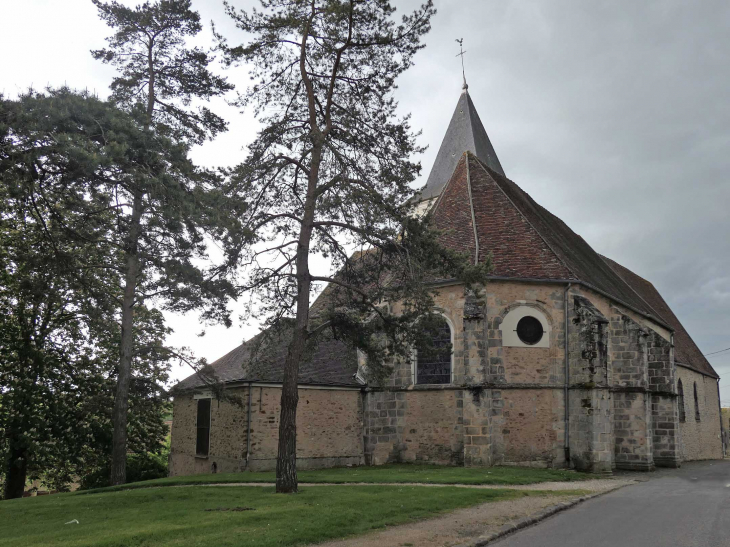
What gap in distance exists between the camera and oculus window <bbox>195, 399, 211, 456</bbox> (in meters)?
19.7

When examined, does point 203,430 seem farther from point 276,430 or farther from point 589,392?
point 589,392

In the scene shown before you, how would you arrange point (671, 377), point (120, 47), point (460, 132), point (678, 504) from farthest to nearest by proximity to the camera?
point (460, 132) → point (671, 377) → point (120, 47) → point (678, 504)

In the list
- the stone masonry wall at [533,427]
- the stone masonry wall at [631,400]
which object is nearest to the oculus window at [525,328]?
the stone masonry wall at [533,427]

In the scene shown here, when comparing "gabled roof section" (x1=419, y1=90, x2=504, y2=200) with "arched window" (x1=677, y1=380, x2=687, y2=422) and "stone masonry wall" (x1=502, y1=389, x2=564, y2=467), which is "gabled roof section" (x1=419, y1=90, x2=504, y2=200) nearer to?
"arched window" (x1=677, y1=380, x2=687, y2=422)

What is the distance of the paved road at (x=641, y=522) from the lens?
7953mm

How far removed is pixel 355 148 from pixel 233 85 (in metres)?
6.22

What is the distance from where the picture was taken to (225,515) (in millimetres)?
8969

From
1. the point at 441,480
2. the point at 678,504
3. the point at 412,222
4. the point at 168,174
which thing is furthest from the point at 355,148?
the point at 678,504

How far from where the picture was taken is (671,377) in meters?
21.3

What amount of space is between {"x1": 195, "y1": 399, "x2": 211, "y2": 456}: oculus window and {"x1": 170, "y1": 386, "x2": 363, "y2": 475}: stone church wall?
0.29 m

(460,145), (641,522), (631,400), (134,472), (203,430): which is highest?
(460,145)

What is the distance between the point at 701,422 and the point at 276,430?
2470cm

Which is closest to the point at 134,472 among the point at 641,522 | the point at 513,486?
the point at 513,486

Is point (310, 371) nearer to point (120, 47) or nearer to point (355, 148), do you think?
point (355, 148)
